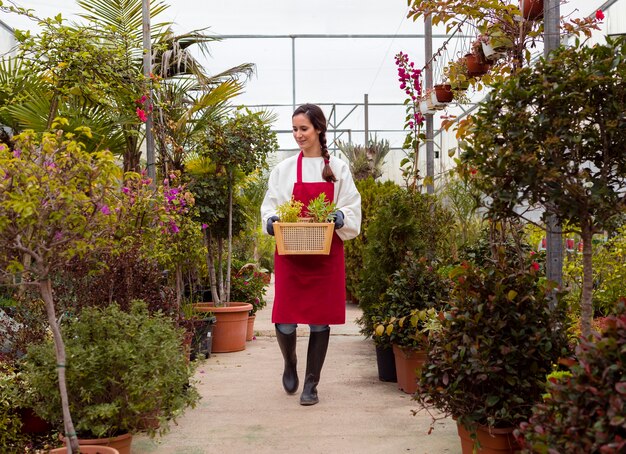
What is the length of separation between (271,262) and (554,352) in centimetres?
1116

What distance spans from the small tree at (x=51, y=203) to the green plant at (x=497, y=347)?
4.73ft

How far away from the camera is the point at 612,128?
242cm

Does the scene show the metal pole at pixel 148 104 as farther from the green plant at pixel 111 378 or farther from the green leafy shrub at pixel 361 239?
the green leafy shrub at pixel 361 239

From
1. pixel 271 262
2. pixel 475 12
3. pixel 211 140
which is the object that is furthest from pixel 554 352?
Result: pixel 271 262

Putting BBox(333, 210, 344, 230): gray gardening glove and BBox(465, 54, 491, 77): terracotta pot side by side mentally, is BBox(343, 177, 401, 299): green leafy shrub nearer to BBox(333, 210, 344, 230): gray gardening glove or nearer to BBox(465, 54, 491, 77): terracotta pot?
BBox(465, 54, 491, 77): terracotta pot

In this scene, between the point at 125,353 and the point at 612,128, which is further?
the point at 125,353

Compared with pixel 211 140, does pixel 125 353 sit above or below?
below

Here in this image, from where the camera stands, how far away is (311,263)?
4418mm

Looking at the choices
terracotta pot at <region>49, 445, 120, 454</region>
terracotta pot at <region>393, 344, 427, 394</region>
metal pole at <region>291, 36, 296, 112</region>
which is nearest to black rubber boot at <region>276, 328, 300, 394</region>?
terracotta pot at <region>393, 344, 427, 394</region>

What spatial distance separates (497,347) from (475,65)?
2.69m

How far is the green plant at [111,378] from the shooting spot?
292 centimetres

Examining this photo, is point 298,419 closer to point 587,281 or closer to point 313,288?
point 313,288

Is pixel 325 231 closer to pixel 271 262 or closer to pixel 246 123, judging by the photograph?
pixel 246 123

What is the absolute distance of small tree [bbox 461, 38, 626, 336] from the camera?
2426 millimetres
